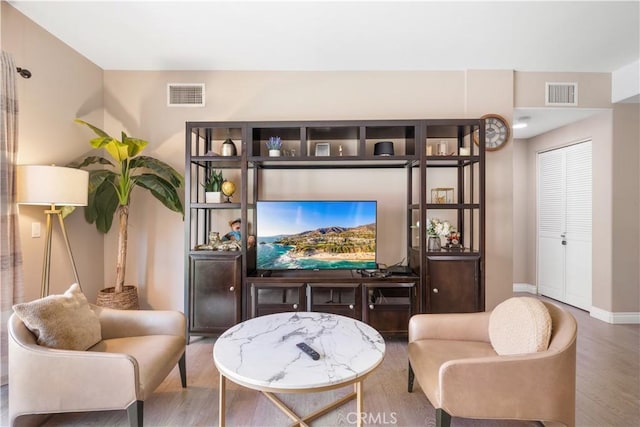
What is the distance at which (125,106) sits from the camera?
3.30m

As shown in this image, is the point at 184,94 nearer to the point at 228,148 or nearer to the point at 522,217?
the point at 228,148

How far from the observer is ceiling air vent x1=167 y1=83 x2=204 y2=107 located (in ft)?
10.8

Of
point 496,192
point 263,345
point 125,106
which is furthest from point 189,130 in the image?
point 496,192

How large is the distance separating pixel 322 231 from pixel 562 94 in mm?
3092

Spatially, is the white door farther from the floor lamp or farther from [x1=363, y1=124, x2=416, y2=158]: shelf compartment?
the floor lamp

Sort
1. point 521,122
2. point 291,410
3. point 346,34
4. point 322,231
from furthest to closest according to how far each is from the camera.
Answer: point 521,122 → point 322,231 → point 346,34 → point 291,410

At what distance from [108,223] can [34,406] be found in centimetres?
179

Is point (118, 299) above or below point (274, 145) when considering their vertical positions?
below

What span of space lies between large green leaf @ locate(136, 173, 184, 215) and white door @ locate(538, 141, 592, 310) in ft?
15.9

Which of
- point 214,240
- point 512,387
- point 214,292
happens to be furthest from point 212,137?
point 512,387

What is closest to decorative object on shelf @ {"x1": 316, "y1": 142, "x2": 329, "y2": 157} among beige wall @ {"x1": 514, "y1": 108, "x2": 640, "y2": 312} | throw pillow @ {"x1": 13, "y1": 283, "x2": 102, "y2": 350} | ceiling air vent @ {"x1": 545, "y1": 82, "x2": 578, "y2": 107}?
throw pillow @ {"x1": 13, "y1": 283, "x2": 102, "y2": 350}

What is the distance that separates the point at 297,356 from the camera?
1.51 m

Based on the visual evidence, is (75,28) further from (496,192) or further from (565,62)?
(565,62)

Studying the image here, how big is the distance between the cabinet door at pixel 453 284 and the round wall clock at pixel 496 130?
1354 millimetres
